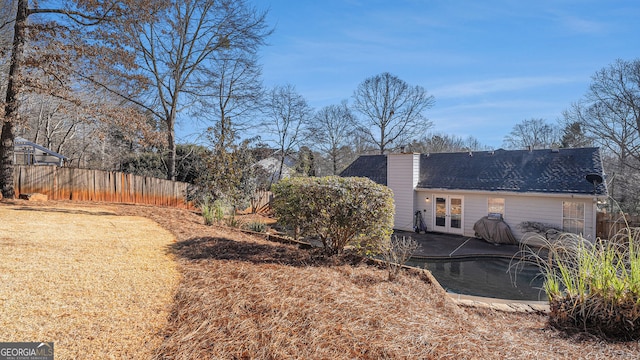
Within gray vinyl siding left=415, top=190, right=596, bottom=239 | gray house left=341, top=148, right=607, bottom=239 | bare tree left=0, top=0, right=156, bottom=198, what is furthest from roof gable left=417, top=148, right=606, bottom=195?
bare tree left=0, top=0, right=156, bottom=198

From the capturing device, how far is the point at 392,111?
2544cm

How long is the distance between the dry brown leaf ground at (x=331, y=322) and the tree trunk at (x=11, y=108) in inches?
347

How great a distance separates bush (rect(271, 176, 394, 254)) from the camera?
523 cm

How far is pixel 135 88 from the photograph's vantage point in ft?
44.2

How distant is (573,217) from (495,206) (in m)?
2.43

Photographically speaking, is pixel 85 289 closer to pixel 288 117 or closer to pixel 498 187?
pixel 498 187

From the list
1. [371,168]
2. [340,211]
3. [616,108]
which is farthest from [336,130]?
[340,211]

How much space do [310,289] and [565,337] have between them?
2387 mm

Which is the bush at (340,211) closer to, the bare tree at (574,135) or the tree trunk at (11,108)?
the tree trunk at (11,108)

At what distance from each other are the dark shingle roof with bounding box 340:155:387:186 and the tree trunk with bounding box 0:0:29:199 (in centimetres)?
1315

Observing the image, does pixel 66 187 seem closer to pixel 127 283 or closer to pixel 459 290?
pixel 127 283

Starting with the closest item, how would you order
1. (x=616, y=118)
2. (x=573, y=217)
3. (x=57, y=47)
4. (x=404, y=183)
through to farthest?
(x=57, y=47) → (x=573, y=217) → (x=404, y=183) → (x=616, y=118)

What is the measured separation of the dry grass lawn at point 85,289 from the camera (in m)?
2.31

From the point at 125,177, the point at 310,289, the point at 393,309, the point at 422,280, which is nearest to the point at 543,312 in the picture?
the point at 422,280
